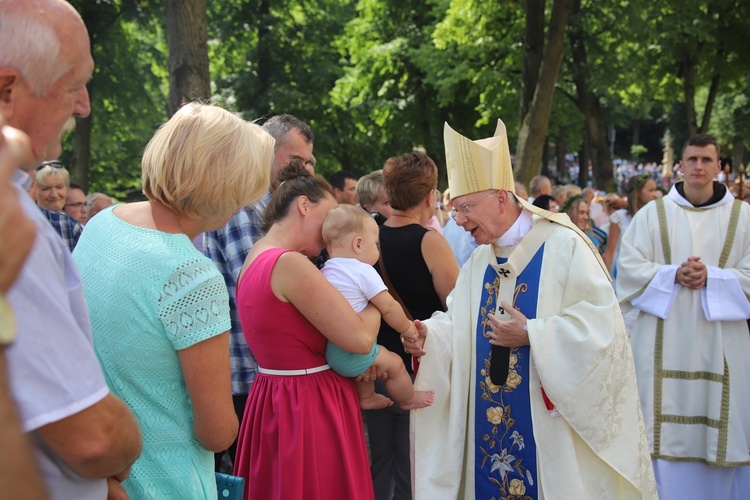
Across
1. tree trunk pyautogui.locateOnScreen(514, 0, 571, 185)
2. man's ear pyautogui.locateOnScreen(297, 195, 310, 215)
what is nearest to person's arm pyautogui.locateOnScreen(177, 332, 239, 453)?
man's ear pyautogui.locateOnScreen(297, 195, 310, 215)

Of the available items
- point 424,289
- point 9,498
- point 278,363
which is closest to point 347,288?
point 278,363

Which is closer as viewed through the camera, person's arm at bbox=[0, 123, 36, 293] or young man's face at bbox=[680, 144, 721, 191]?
person's arm at bbox=[0, 123, 36, 293]

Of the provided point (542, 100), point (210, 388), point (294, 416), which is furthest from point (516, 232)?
point (542, 100)

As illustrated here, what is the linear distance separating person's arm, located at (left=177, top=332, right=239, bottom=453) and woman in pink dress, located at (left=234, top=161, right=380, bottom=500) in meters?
0.75

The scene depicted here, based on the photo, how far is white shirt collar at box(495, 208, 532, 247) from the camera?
3.56 meters

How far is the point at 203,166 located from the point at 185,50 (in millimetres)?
5068

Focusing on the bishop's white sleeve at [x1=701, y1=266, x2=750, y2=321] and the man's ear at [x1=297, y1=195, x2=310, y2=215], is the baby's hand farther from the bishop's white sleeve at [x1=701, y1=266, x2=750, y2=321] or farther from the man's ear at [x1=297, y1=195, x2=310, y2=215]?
the bishop's white sleeve at [x1=701, y1=266, x2=750, y2=321]

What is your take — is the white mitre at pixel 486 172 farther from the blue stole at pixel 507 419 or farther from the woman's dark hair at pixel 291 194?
the woman's dark hair at pixel 291 194

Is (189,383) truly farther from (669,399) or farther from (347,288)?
(669,399)

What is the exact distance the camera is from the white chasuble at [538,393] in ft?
10.7

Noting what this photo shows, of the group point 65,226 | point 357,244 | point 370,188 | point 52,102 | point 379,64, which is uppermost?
point 379,64

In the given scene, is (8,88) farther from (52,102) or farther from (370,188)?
(370,188)

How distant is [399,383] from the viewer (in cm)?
329

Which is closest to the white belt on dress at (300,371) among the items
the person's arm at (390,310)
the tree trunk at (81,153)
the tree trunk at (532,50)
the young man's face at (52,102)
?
the person's arm at (390,310)
